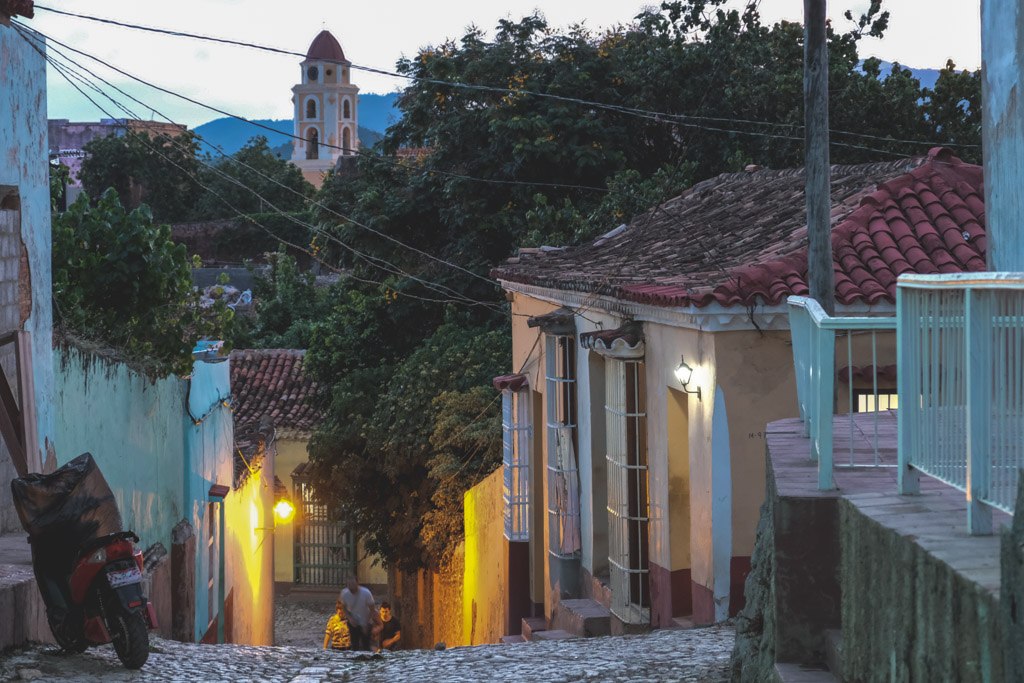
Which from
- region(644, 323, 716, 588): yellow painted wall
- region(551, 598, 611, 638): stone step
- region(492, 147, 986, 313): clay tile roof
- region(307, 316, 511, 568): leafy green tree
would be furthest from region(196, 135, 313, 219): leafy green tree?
region(644, 323, 716, 588): yellow painted wall

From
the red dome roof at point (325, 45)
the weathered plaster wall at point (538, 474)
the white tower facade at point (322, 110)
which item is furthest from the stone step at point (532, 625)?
the white tower facade at point (322, 110)

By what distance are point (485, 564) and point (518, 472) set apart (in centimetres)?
273

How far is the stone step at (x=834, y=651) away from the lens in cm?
533

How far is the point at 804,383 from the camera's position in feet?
23.8

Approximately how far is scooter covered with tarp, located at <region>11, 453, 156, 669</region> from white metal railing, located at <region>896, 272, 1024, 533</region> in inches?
186

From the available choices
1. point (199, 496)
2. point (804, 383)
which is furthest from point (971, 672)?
point (199, 496)

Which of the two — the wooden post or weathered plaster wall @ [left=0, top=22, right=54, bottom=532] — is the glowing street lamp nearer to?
the wooden post

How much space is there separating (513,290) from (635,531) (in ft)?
19.7

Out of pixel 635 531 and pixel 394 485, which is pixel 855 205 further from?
pixel 394 485

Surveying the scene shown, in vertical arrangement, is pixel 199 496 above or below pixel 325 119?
below

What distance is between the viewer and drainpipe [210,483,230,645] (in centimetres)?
1794

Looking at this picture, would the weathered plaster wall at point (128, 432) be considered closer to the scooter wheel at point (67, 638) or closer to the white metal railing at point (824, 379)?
the scooter wheel at point (67, 638)

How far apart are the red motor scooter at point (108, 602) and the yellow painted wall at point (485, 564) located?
32.5ft

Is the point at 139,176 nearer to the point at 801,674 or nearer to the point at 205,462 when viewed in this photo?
the point at 205,462
